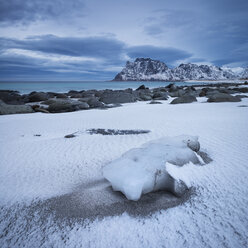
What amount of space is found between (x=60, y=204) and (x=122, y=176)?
0.66 meters

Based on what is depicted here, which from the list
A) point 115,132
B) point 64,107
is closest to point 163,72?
point 64,107

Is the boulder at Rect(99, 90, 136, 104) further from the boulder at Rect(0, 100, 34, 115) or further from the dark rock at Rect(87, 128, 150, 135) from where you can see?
the dark rock at Rect(87, 128, 150, 135)

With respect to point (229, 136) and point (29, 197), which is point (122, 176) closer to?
point (29, 197)

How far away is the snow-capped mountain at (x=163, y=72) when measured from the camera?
Answer: 13062 centimetres

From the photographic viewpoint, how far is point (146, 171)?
1747 millimetres

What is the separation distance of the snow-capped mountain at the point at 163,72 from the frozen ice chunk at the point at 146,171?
131 meters

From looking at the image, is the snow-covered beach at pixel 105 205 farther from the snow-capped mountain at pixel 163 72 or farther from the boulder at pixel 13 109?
the snow-capped mountain at pixel 163 72

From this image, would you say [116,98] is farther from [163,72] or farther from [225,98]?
[163,72]

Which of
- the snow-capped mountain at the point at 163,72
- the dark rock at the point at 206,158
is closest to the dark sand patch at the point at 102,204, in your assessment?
the dark rock at the point at 206,158

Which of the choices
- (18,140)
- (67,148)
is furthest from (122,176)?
(18,140)

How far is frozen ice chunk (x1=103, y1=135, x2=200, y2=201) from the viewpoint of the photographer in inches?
64.1

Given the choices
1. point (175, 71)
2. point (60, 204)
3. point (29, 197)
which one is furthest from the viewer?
point (175, 71)

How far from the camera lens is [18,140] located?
3.90 metres

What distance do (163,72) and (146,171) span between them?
143 metres
